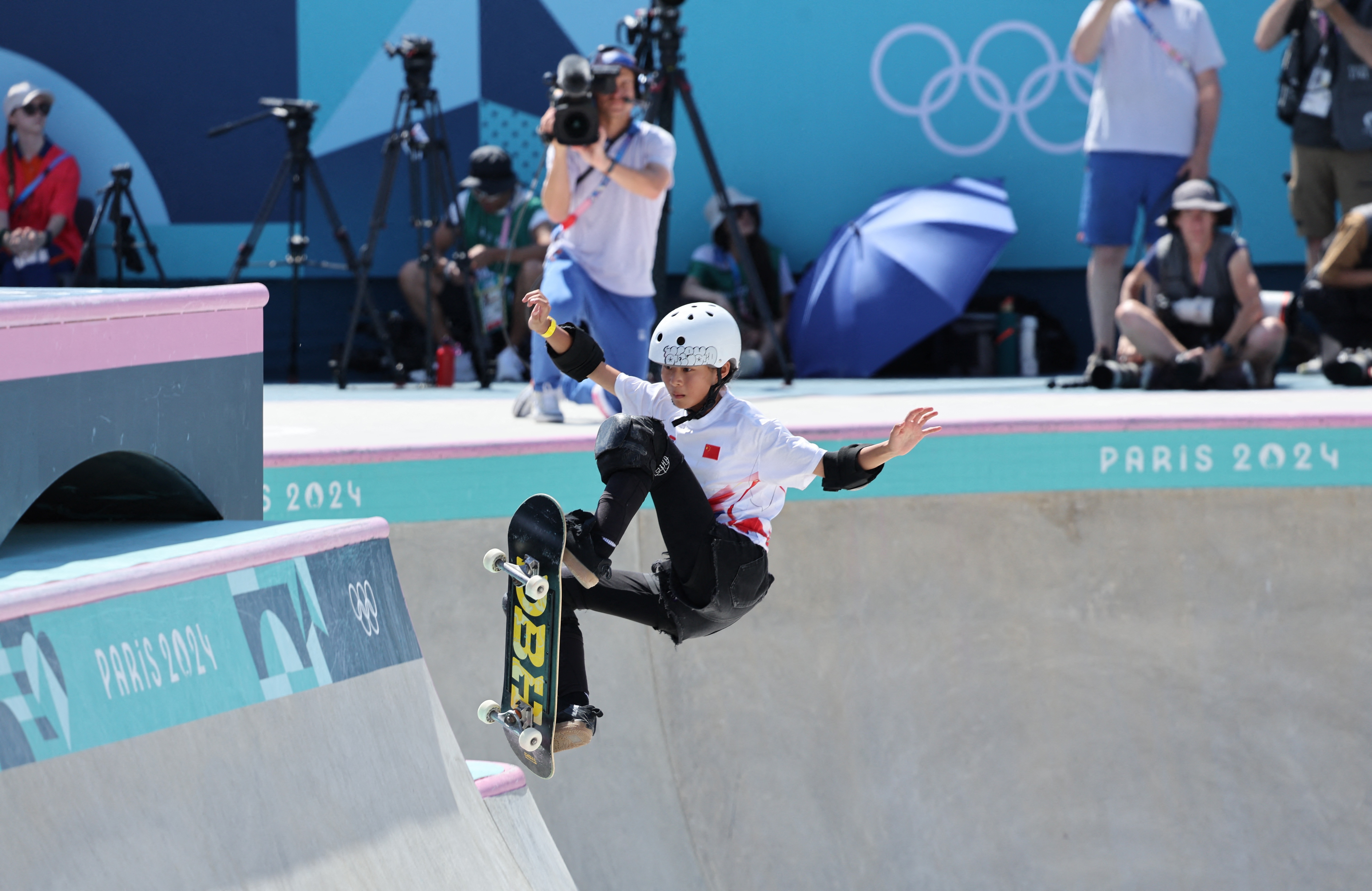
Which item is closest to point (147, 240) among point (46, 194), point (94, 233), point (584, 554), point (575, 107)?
point (94, 233)

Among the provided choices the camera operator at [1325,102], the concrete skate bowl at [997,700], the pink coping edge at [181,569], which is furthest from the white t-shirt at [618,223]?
the camera operator at [1325,102]

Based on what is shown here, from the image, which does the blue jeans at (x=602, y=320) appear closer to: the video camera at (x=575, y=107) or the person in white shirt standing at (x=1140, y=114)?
the video camera at (x=575, y=107)

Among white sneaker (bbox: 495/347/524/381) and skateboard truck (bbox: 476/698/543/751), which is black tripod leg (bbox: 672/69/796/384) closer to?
white sneaker (bbox: 495/347/524/381)

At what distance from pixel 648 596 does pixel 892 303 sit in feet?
19.3

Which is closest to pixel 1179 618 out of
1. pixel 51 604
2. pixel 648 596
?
pixel 648 596

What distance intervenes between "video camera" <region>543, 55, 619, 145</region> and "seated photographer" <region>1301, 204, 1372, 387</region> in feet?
14.6

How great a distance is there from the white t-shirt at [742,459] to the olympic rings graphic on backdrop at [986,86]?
7.00m

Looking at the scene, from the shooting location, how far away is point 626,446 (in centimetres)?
359

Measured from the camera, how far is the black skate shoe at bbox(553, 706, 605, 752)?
A: 3799mm

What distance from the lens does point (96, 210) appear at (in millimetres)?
10070

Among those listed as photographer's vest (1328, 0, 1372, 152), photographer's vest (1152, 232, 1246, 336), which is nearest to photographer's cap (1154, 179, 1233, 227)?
photographer's vest (1152, 232, 1246, 336)

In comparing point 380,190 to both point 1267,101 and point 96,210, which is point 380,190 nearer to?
point 96,210

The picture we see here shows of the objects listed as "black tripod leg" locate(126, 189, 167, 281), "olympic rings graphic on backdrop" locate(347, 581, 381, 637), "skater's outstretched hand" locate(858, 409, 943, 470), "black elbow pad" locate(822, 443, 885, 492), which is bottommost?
"black tripod leg" locate(126, 189, 167, 281)

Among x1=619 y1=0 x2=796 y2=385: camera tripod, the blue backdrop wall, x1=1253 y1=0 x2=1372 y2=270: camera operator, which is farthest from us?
the blue backdrop wall
